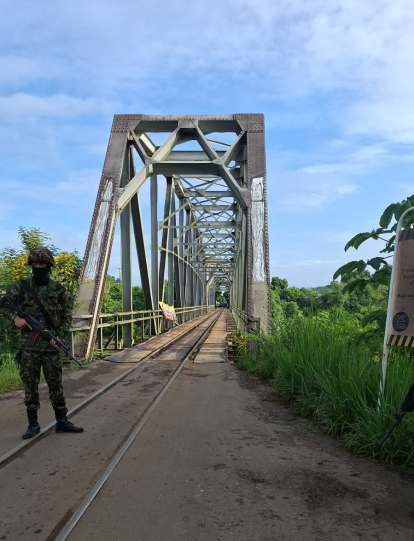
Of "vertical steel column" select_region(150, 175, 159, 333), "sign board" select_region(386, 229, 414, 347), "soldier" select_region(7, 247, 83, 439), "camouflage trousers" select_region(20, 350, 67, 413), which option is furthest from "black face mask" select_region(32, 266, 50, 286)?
"vertical steel column" select_region(150, 175, 159, 333)

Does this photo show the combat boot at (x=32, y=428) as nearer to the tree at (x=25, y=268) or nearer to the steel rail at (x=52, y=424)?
the steel rail at (x=52, y=424)

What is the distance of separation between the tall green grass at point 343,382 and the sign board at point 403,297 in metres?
0.52

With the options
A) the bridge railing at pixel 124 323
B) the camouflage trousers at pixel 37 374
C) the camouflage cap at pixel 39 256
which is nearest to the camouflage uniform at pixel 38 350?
the camouflage trousers at pixel 37 374

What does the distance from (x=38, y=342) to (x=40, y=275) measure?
26.0 inches

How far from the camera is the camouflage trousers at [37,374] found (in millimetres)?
4246

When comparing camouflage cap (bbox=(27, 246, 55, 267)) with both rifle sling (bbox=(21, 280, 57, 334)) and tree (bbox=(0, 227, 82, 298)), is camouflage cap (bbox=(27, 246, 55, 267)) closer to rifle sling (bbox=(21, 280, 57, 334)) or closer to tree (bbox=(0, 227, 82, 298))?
rifle sling (bbox=(21, 280, 57, 334))

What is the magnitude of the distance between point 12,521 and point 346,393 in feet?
10.2

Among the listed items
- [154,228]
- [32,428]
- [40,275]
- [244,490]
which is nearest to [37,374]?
[32,428]

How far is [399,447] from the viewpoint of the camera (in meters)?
3.59

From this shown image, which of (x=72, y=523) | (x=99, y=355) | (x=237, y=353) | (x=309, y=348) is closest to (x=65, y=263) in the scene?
(x=99, y=355)

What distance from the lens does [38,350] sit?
4.26 m

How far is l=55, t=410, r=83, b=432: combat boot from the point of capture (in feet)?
14.2

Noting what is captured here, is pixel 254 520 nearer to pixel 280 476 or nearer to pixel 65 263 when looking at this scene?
pixel 280 476

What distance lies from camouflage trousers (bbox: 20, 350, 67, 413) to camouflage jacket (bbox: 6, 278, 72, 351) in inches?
3.3
